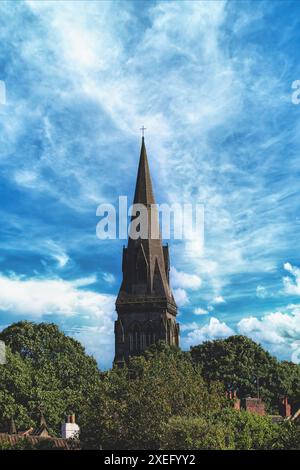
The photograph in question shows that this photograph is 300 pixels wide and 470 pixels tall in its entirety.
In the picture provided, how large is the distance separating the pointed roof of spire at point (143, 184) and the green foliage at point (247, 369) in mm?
31664

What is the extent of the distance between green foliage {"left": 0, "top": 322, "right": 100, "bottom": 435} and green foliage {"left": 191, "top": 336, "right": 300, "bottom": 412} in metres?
16.6

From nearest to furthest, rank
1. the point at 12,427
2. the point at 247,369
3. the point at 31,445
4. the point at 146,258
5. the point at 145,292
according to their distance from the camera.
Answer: the point at 31,445 → the point at 12,427 → the point at 247,369 → the point at 145,292 → the point at 146,258

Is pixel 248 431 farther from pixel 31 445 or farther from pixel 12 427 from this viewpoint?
pixel 12 427

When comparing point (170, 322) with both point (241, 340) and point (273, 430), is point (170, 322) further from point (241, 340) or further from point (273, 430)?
point (273, 430)

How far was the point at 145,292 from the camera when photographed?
11994 centimetres

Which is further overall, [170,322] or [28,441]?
[170,322]

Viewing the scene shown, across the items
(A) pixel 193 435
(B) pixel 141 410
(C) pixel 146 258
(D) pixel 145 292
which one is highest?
(C) pixel 146 258

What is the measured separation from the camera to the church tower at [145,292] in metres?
117

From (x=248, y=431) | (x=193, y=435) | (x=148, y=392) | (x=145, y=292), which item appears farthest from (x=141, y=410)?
(x=145, y=292)

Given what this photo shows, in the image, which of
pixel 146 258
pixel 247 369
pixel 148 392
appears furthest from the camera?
pixel 146 258

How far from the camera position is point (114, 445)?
4372 cm

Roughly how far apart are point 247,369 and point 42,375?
1066 inches
